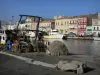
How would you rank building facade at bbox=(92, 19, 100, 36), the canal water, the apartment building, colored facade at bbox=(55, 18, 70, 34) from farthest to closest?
colored facade at bbox=(55, 18, 70, 34)
the apartment building
building facade at bbox=(92, 19, 100, 36)
the canal water

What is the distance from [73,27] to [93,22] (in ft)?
44.0

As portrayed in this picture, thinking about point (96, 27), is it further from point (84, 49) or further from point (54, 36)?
point (84, 49)

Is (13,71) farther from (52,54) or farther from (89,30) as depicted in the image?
(89,30)

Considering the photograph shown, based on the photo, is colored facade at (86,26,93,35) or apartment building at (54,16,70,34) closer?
colored facade at (86,26,93,35)

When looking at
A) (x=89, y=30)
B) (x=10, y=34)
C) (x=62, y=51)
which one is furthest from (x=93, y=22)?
(x=62, y=51)

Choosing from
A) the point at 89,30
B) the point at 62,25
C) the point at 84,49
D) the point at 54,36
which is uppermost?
the point at 62,25

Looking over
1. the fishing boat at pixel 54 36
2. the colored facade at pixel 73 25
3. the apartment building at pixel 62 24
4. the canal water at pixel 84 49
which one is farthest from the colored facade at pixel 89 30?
the canal water at pixel 84 49

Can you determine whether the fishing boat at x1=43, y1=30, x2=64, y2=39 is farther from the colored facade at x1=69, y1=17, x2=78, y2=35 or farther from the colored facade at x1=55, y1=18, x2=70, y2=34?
the colored facade at x1=55, y1=18, x2=70, y2=34

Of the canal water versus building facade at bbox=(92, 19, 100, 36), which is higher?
building facade at bbox=(92, 19, 100, 36)

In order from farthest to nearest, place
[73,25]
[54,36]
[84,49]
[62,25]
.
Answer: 1. [62,25]
2. [73,25]
3. [54,36]
4. [84,49]

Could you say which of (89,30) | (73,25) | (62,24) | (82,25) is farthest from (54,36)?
(62,24)

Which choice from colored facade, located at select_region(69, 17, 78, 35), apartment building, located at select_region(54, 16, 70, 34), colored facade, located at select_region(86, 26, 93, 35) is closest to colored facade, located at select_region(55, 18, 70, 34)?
apartment building, located at select_region(54, 16, 70, 34)

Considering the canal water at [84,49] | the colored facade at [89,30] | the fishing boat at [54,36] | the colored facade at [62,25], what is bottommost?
the canal water at [84,49]

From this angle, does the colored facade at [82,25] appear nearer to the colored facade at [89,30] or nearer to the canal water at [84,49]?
the colored facade at [89,30]
